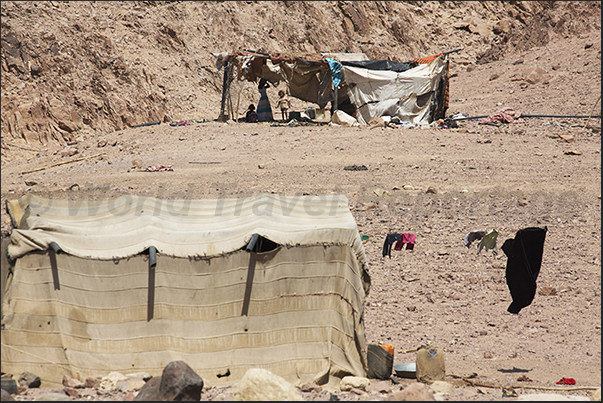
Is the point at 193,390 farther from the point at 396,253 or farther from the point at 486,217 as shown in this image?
the point at 486,217

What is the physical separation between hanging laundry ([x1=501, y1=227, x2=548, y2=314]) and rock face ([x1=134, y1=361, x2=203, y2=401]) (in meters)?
3.70

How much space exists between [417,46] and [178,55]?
11.3 meters

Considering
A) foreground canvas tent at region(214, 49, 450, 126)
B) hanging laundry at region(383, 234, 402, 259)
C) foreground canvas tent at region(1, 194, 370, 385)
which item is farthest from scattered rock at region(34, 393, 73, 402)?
foreground canvas tent at region(214, 49, 450, 126)

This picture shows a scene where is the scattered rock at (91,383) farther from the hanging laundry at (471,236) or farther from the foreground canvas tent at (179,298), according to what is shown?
the hanging laundry at (471,236)

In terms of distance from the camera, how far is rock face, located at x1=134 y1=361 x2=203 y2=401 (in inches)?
174

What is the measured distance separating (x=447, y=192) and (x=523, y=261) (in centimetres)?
387

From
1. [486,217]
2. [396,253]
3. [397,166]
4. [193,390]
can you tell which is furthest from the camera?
[397,166]

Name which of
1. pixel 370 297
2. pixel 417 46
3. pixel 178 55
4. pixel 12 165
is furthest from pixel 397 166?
pixel 417 46

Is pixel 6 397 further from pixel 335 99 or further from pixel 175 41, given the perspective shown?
pixel 175 41

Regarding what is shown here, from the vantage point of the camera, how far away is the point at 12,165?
46.7 feet

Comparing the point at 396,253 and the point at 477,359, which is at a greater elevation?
the point at 396,253

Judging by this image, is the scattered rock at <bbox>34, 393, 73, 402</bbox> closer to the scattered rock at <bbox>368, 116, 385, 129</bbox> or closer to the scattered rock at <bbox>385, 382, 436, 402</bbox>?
the scattered rock at <bbox>385, 382, 436, 402</bbox>

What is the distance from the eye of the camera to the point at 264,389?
4414mm

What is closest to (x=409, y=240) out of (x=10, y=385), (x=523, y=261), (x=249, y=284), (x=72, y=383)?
(x=523, y=261)
